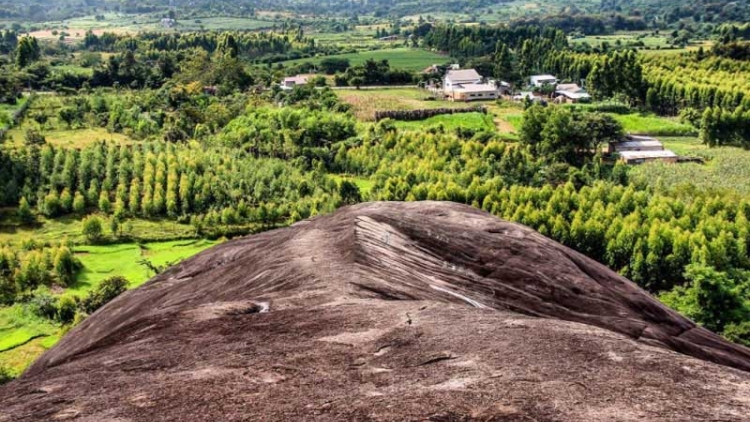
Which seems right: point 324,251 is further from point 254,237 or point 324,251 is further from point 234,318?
point 254,237

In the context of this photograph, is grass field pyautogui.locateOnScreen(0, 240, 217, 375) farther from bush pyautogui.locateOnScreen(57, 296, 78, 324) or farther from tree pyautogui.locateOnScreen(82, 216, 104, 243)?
tree pyautogui.locateOnScreen(82, 216, 104, 243)

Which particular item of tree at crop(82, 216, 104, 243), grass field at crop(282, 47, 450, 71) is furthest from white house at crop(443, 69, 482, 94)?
tree at crop(82, 216, 104, 243)

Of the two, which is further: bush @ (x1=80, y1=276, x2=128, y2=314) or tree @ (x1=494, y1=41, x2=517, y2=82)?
tree @ (x1=494, y1=41, x2=517, y2=82)

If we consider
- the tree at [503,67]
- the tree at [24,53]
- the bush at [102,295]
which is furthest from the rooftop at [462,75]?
the bush at [102,295]

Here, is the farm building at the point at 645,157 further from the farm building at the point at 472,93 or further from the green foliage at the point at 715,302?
the farm building at the point at 472,93

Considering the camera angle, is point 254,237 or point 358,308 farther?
point 254,237

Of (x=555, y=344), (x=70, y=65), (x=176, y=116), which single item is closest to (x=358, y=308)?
(x=555, y=344)
